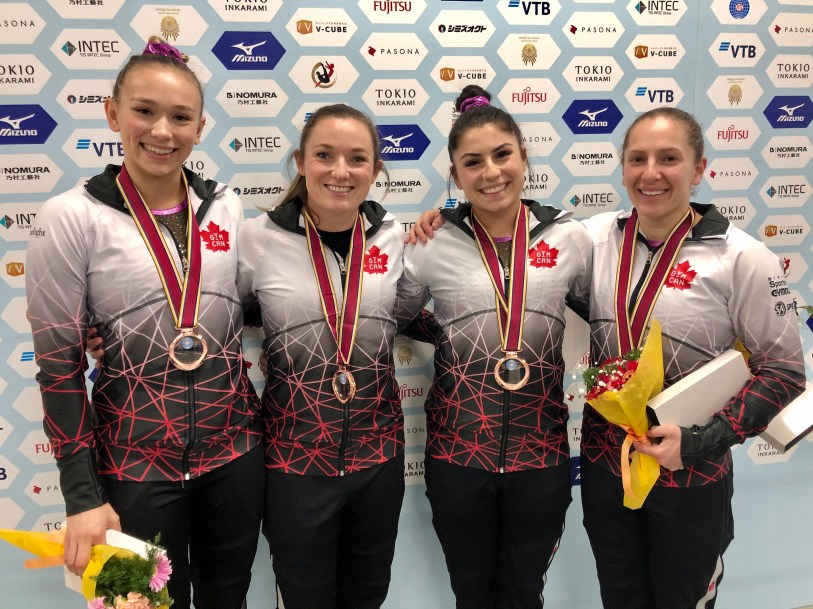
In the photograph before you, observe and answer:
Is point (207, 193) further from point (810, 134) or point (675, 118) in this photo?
point (810, 134)

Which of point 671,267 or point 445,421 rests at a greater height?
point 671,267

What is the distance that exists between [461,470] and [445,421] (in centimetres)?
17

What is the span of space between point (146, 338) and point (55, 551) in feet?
2.07

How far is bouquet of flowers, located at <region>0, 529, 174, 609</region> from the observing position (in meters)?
1.57

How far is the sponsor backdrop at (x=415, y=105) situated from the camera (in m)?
2.33

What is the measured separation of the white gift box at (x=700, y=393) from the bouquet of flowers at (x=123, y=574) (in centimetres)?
145

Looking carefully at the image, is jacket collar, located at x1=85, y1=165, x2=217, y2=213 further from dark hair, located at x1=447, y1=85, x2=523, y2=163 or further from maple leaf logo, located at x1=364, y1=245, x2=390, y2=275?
dark hair, located at x1=447, y1=85, x2=523, y2=163

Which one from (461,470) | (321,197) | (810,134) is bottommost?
(461,470)

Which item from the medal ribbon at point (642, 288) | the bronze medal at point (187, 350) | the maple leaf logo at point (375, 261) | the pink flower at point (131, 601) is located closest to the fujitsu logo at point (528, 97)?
the medal ribbon at point (642, 288)

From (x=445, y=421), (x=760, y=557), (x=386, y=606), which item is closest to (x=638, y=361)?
(x=445, y=421)

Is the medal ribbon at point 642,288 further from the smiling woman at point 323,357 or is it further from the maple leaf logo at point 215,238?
the maple leaf logo at point 215,238

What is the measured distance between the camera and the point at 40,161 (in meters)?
2.35

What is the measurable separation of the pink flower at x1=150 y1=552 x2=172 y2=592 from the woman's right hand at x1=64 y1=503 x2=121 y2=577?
0.65ft

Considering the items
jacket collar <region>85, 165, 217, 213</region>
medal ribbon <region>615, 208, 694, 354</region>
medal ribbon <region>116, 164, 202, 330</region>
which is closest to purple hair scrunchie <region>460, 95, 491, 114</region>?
medal ribbon <region>615, 208, 694, 354</region>
